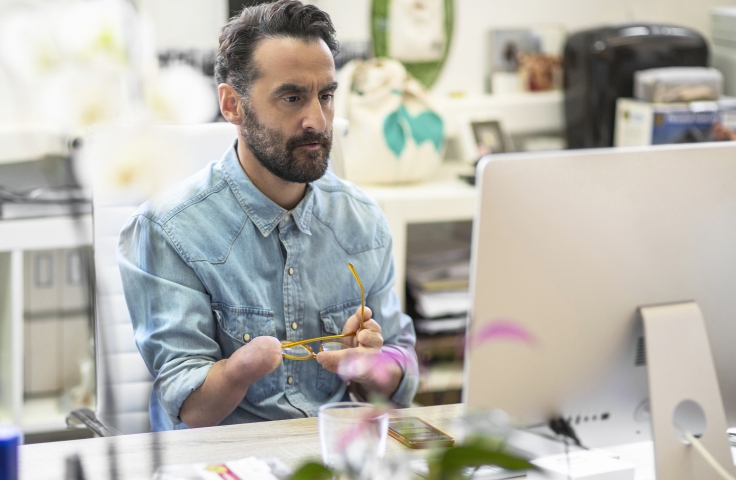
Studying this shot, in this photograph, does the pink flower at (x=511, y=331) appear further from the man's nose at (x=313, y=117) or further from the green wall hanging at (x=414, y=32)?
the green wall hanging at (x=414, y=32)

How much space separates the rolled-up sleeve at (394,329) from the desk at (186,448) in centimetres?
26

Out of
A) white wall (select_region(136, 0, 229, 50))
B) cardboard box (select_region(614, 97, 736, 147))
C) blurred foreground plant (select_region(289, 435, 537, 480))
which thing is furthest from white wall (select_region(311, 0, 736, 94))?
blurred foreground plant (select_region(289, 435, 537, 480))

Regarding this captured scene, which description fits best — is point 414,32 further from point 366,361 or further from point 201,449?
point 201,449

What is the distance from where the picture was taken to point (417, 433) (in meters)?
1.18

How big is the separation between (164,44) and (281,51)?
1250mm

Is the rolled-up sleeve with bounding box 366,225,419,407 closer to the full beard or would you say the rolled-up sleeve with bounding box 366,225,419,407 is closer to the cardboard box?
the full beard

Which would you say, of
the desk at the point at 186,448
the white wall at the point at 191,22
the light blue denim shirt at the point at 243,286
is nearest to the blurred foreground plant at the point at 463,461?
the desk at the point at 186,448

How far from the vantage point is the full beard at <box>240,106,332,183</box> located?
149cm

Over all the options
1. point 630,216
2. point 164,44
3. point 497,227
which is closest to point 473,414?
point 497,227

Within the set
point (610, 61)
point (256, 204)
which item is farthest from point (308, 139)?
point (610, 61)

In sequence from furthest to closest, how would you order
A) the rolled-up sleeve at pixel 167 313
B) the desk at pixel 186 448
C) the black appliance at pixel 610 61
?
the black appliance at pixel 610 61, the rolled-up sleeve at pixel 167 313, the desk at pixel 186 448

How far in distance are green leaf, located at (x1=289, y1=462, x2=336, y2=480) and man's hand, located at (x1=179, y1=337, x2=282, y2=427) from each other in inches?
26.7

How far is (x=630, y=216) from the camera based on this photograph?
0.94 metres

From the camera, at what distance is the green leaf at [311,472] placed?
1.79ft
